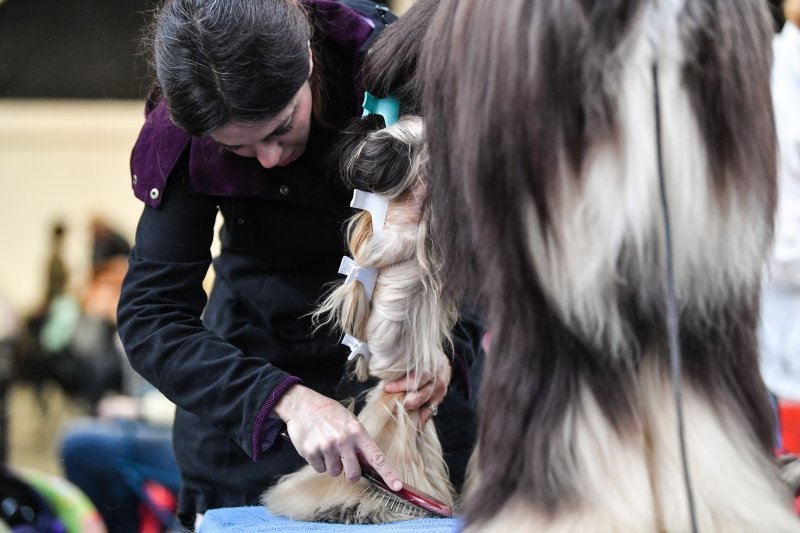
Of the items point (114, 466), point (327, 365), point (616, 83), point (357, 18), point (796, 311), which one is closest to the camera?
point (616, 83)

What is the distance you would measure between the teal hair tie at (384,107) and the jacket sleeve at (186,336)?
298 millimetres

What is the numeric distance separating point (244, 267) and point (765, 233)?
0.92m

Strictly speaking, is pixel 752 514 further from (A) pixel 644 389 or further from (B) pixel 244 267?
(B) pixel 244 267

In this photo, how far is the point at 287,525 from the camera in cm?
141

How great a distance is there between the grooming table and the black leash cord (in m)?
0.46

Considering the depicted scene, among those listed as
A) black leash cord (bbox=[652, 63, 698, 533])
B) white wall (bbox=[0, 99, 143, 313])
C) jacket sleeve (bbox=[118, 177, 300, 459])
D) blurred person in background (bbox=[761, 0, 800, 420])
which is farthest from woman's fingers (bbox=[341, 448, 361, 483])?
white wall (bbox=[0, 99, 143, 313])

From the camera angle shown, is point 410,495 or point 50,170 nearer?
point 410,495

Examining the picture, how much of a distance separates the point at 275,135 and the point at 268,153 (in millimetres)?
26

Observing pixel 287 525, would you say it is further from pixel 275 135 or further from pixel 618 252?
pixel 618 252

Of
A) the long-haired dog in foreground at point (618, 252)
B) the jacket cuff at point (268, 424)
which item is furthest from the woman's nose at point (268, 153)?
the long-haired dog in foreground at point (618, 252)

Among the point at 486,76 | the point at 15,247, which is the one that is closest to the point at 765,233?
the point at 486,76

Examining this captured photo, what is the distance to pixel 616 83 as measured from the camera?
878 mm

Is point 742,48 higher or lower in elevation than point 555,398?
higher

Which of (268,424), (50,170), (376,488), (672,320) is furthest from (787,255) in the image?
(50,170)
